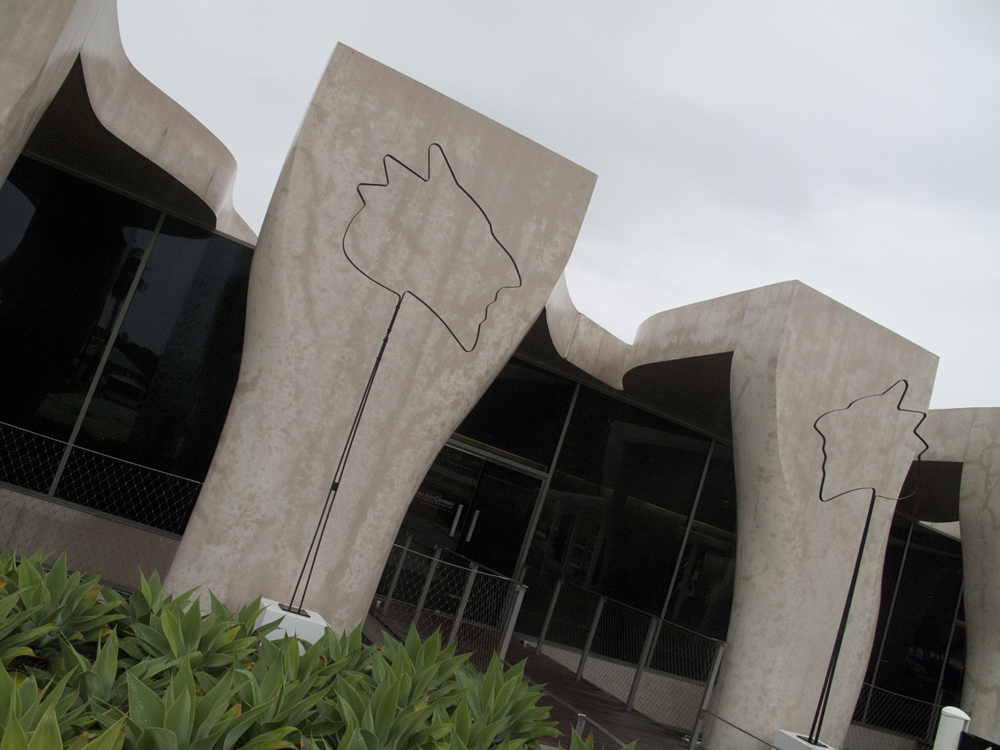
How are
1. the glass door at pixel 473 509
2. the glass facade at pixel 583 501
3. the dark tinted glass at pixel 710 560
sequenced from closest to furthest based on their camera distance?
the glass door at pixel 473 509 → the glass facade at pixel 583 501 → the dark tinted glass at pixel 710 560

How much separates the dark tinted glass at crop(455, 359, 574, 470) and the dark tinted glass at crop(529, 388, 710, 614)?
0.30m

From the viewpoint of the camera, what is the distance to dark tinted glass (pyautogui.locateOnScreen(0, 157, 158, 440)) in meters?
8.19

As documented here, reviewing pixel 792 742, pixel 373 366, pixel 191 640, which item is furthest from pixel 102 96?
pixel 792 742

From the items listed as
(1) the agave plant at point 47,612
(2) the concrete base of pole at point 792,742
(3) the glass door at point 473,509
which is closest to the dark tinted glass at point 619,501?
(3) the glass door at point 473,509

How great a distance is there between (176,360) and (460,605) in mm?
→ 4510

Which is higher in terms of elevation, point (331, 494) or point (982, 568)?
point (982, 568)

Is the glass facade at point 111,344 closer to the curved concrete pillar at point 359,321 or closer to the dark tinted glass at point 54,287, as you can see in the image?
the dark tinted glass at point 54,287

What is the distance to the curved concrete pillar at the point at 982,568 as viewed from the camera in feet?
28.1

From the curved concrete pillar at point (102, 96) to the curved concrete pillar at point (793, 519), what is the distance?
586 centimetres

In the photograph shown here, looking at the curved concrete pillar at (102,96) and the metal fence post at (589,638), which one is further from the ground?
the curved concrete pillar at (102,96)

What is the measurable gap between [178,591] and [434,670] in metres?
2.62

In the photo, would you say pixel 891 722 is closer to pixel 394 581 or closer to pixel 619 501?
pixel 619 501

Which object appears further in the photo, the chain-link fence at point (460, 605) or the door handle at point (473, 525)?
the door handle at point (473, 525)

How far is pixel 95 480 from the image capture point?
8.39m
